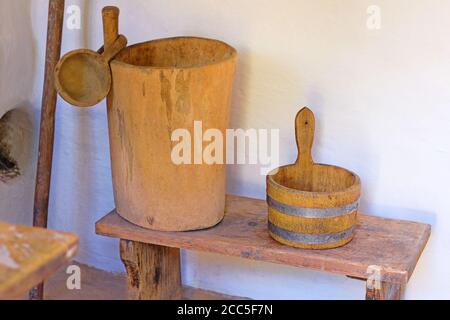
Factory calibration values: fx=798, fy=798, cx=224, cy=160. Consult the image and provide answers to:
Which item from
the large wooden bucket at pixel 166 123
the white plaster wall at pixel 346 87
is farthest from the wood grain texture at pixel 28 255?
the white plaster wall at pixel 346 87

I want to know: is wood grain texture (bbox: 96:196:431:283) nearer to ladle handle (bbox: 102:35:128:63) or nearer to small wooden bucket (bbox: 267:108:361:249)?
small wooden bucket (bbox: 267:108:361:249)

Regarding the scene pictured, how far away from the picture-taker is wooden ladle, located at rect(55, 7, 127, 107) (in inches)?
63.3

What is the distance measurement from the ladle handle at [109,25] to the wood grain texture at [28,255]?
2.18ft

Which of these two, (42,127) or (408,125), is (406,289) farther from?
(42,127)

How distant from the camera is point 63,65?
160cm

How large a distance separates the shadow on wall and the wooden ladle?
0.42 metres

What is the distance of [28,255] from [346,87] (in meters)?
0.97

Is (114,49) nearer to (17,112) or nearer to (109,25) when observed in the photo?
(109,25)

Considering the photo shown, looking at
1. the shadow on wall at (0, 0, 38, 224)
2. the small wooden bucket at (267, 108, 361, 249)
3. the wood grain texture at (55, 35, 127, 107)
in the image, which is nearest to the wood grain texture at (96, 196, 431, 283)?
the small wooden bucket at (267, 108, 361, 249)

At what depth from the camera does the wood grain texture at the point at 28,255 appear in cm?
95

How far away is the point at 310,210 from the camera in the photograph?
157 centimetres

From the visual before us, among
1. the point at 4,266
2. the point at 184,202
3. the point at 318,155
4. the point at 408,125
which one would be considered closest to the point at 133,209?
the point at 184,202

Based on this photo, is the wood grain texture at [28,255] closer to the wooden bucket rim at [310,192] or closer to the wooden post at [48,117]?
the wooden bucket rim at [310,192]

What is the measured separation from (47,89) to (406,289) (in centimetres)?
97
